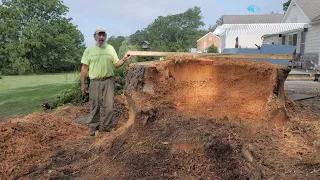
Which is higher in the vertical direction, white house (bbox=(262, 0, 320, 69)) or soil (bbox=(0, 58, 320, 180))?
white house (bbox=(262, 0, 320, 69))

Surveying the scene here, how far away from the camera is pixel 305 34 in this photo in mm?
19141

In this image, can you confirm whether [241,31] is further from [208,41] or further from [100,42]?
[208,41]

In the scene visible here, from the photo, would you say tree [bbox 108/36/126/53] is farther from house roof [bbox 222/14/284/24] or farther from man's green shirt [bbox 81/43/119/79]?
man's green shirt [bbox 81/43/119/79]

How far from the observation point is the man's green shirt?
18.0 ft

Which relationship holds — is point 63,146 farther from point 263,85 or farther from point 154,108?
point 263,85

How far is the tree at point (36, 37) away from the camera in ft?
132

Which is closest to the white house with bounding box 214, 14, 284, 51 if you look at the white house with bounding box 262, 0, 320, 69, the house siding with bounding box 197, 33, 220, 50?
the white house with bounding box 262, 0, 320, 69

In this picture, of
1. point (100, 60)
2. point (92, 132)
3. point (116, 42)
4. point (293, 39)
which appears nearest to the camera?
point (100, 60)

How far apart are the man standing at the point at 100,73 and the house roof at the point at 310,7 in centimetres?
1669

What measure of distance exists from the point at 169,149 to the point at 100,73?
2.15 meters

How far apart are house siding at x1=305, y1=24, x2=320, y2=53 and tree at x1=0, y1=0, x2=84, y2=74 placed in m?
30.9

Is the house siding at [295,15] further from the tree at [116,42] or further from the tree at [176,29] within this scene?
the tree at [176,29]

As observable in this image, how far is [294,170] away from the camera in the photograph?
3520 millimetres

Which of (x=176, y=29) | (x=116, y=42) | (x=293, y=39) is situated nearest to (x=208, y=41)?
(x=116, y=42)
